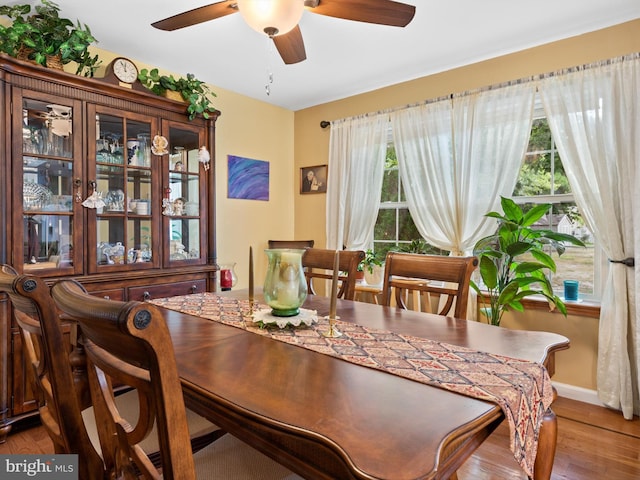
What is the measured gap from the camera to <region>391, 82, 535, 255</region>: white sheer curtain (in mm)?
2906

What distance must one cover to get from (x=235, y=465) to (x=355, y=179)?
3.06 metres

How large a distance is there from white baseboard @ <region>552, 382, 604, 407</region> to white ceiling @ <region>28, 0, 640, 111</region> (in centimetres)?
245

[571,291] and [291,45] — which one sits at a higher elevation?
[291,45]

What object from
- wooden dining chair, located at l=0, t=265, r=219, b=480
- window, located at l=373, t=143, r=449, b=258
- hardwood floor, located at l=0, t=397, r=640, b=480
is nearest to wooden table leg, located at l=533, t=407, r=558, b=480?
hardwood floor, located at l=0, t=397, r=640, b=480

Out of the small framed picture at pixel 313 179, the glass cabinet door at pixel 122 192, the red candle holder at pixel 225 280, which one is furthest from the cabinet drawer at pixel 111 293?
the small framed picture at pixel 313 179

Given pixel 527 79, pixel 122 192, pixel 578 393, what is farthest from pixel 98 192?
pixel 578 393

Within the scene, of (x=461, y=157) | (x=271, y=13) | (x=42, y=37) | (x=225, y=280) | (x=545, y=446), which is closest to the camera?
(x=545, y=446)

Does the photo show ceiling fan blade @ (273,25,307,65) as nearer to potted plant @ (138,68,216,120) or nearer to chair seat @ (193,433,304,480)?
potted plant @ (138,68,216,120)

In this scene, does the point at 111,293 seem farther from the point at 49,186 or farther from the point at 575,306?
the point at 575,306

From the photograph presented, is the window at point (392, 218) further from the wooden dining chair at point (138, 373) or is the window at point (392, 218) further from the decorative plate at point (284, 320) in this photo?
the wooden dining chair at point (138, 373)

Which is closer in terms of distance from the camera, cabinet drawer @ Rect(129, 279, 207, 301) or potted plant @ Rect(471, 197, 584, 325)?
potted plant @ Rect(471, 197, 584, 325)

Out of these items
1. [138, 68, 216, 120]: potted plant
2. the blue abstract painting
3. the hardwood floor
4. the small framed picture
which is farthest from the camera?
the small framed picture

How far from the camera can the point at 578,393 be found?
2676 mm

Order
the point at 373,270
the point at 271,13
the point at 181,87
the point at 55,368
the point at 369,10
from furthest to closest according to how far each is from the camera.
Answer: the point at 373,270 < the point at 181,87 < the point at 369,10 < the point at 271,13 < the point at 55,368
